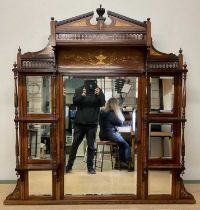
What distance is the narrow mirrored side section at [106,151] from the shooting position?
3037 mm

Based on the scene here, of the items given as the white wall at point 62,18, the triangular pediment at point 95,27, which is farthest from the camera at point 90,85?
the white wall at point 62,18

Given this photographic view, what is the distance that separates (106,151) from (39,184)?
2.57ft

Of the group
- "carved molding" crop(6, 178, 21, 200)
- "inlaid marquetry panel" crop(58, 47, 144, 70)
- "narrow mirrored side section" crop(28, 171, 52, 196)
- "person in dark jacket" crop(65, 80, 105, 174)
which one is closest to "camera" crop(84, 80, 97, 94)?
"person in dark jacket" crop(65, 80, 105, 174)

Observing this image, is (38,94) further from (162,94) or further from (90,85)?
(162,94)

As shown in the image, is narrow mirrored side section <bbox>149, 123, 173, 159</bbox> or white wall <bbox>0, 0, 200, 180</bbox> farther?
white wall <bbox>0, 0, 200, 180</bbox>

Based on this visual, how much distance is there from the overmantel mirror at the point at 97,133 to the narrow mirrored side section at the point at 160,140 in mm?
10

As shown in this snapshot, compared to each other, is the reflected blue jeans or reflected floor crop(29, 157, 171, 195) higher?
the reflected blue jeans

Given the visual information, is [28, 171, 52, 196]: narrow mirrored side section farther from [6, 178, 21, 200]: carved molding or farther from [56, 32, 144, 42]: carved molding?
[56, 32, 144, 42]: carved molding

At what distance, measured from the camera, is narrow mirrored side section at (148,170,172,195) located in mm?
3121

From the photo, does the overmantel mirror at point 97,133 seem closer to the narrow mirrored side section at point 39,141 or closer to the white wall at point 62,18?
the narrow mirrored side section at point 39,141

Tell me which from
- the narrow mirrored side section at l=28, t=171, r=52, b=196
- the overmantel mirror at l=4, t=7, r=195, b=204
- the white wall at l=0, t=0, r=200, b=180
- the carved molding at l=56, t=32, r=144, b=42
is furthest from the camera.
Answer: the white wall at l=0, t=0, r=200, b=180

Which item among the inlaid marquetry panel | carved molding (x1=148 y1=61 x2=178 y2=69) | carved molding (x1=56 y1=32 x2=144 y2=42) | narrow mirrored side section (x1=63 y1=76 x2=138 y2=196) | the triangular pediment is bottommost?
narrow mirrored side section (x1=63 y1=76 x2=138 y2=196)

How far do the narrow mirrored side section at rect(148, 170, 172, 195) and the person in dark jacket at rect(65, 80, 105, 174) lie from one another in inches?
24.4

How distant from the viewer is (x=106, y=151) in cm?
312
